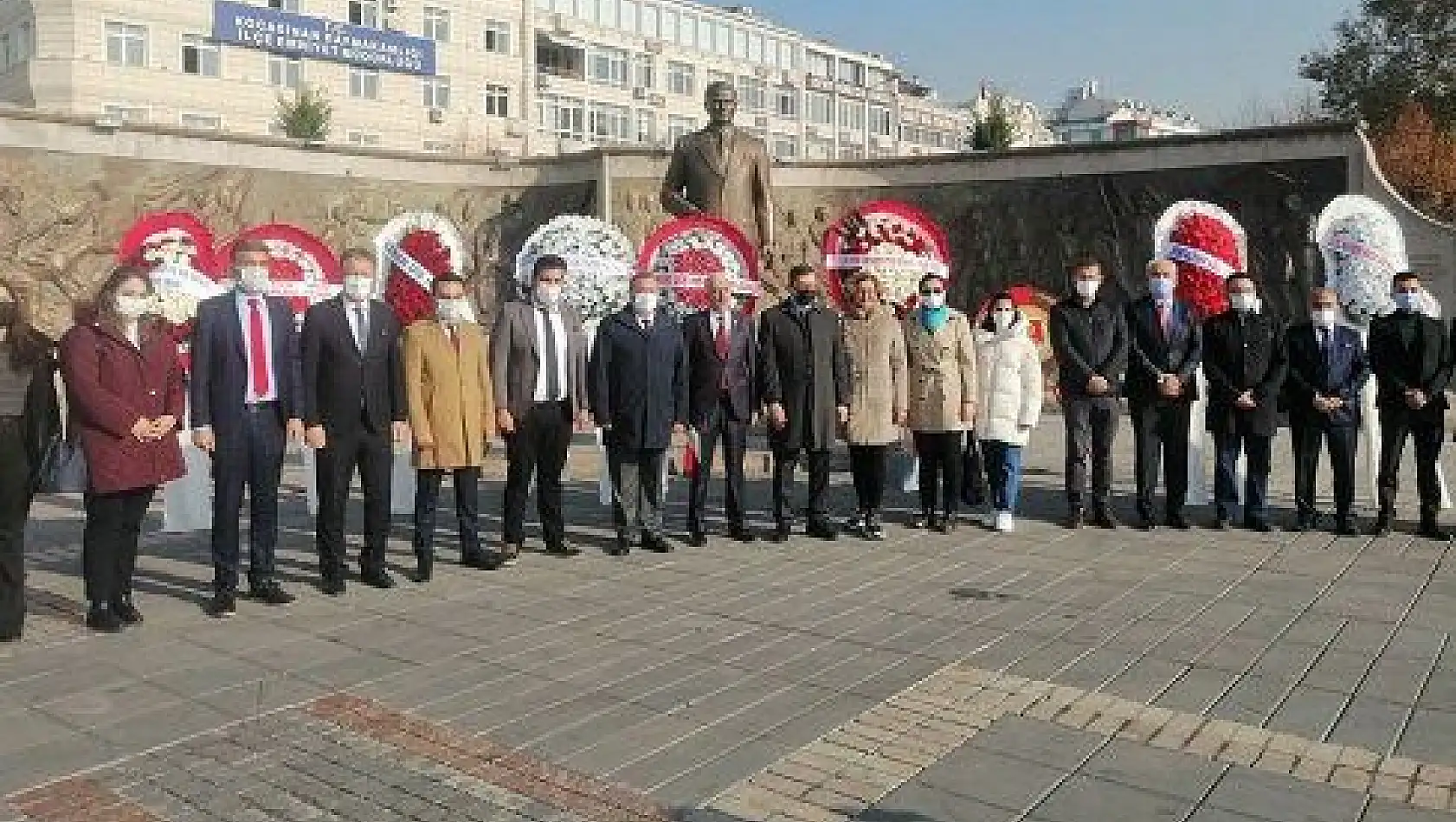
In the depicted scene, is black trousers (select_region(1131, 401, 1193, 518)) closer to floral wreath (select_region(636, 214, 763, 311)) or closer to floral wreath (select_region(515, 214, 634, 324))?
floral wreath (select_region(636, 214, 763, 311))

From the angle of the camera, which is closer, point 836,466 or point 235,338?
point 235,338

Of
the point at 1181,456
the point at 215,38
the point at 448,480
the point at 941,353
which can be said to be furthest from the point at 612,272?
the point at 215,38

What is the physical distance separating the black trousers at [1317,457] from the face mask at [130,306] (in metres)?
8.18

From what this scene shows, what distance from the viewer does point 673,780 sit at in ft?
14.0

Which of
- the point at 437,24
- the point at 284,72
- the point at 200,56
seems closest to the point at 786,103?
the point at 437,24

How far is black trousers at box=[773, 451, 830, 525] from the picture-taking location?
9211mm

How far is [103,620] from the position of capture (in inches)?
256

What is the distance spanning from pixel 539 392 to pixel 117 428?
276 centimetres

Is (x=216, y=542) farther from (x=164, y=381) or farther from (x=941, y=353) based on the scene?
(x=941, y=353)

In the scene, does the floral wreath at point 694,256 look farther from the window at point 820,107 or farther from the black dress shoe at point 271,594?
the window at point 820,107

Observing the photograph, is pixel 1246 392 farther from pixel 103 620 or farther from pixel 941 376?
pixel 103 620

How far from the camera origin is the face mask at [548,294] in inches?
334

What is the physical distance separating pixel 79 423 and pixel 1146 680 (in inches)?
216

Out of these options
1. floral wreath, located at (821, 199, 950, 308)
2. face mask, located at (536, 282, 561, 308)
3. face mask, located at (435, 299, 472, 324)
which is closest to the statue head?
floral wreath, located at (821, 199, 950, 308)
